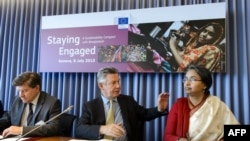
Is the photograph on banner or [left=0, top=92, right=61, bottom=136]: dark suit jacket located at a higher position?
the photograph on banner

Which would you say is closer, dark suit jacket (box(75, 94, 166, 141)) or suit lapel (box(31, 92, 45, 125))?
dark suit jacket (box(75, 94, 166, 141))

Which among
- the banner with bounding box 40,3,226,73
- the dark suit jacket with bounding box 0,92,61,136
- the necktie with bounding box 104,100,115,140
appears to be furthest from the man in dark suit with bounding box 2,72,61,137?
the banner with bounding box 40,3,226,73

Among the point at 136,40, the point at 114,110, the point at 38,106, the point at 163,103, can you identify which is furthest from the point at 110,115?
the point at 136,40

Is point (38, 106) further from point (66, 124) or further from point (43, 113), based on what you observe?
point (66, 124)

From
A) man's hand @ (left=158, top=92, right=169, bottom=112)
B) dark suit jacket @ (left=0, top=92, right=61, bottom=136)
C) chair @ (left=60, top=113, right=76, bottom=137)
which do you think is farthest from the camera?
chair @ (left=60, top=113, right=76, bottom=137)

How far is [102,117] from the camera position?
7.65 ft

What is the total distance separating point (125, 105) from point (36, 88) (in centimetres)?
84

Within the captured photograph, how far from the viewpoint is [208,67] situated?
268 centimetres

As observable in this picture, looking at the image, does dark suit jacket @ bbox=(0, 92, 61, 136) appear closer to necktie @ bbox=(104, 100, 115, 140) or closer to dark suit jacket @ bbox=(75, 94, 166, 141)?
dark suit jacket @ bbox=(75, 94, 166, 141)

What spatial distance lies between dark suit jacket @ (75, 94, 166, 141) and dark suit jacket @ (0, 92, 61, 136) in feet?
0.70

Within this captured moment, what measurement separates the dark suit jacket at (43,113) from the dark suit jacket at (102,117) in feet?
0.70

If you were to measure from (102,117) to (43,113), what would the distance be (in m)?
0.53

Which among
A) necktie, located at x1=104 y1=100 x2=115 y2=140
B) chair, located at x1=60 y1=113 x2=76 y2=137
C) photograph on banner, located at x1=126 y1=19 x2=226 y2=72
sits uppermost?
photograph on banner, located at x1=126 y1=19 x2=226 y2=72

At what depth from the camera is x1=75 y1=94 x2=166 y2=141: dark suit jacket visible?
2213 millimetres
